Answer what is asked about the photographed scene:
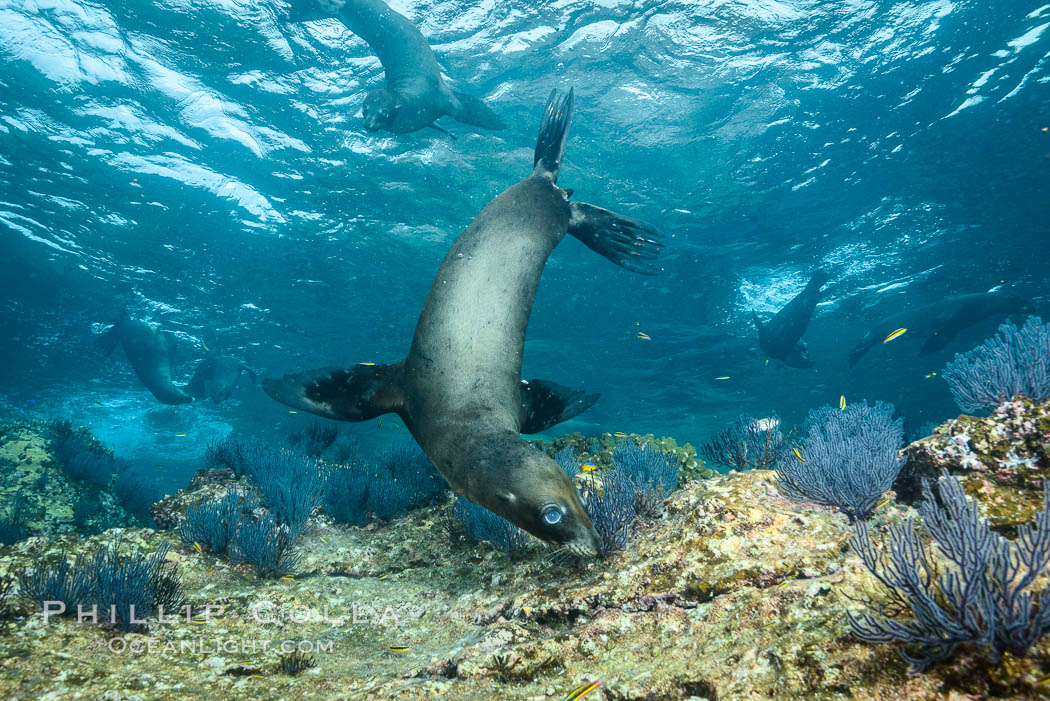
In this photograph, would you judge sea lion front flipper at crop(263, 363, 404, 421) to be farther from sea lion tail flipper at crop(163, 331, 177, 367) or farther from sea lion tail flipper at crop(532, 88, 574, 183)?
sea lion tail flipper at crop(163, 331, 177, 367)

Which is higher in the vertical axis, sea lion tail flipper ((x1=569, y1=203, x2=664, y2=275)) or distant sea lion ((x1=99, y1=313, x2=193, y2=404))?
distant sea lion ((x1=99, y1=313, x2=193, y2=404))

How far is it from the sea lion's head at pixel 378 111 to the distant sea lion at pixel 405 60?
14.7 inches

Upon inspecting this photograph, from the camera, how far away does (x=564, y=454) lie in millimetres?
5496

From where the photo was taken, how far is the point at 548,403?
4.21 m

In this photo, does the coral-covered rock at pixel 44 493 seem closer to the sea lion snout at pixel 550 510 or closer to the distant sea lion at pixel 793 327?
the sea lion snout at pixel 550 510

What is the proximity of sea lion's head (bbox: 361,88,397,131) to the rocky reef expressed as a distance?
6.36 meters

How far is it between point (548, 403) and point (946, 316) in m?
21.2

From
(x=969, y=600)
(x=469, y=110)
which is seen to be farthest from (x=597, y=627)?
(x=469, y=110)

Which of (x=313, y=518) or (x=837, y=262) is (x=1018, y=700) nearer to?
(x=313, y=518)

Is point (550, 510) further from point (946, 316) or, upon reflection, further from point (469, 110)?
point (946, 316)

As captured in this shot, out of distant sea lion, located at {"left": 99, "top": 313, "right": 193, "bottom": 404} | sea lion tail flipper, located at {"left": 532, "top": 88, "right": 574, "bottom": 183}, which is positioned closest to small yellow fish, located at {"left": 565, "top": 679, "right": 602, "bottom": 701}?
sea lion tail flipper, located at {"left": 532, "top": 88, "right": 574, "bottom": 183}

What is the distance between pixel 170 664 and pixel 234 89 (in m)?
12.5

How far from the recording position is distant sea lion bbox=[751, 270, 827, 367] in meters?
16.8

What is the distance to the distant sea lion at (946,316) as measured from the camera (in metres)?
17.0
